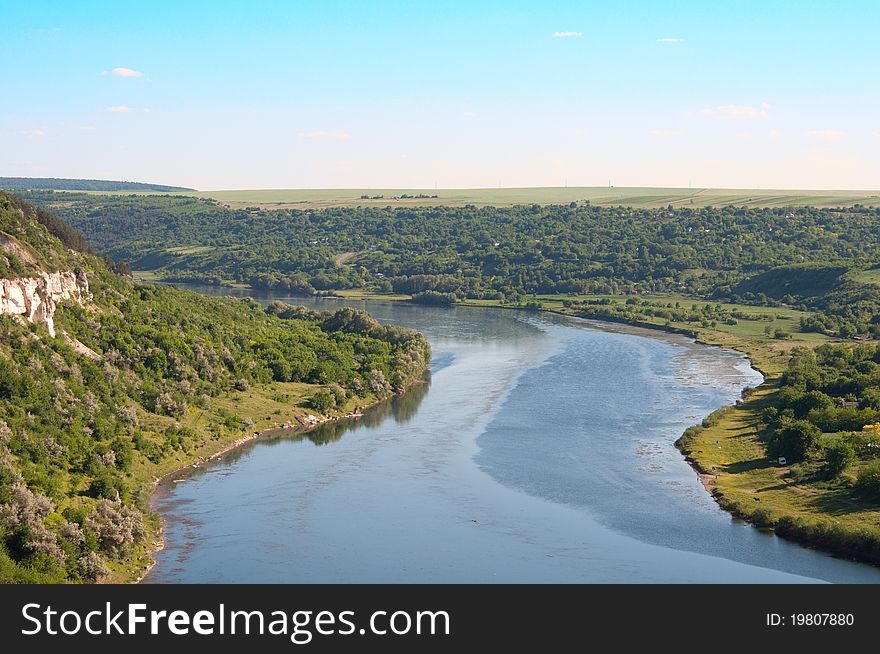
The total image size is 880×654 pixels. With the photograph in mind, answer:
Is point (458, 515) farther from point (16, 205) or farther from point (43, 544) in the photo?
point (16, 205)

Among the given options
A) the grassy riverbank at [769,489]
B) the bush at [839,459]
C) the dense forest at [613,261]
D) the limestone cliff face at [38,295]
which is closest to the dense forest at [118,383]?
the limestone cliff face at [38,295]

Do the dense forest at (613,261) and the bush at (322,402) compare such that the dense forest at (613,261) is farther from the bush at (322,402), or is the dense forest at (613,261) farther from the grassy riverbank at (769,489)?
the bush at (322,402)

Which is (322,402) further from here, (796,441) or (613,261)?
(613,261)

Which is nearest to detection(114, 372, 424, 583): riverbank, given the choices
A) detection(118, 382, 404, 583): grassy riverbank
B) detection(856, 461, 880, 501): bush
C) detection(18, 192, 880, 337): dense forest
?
detection(118, 382, 404, 583): grassy riverbank

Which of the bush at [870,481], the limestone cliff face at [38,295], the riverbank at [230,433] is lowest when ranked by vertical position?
the riverbank at [230,433]

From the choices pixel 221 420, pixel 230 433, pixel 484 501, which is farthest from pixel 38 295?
pixel 484 501

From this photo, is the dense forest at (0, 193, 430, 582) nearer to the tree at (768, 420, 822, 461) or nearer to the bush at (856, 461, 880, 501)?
the tree at (768, 420, 822, 461)
